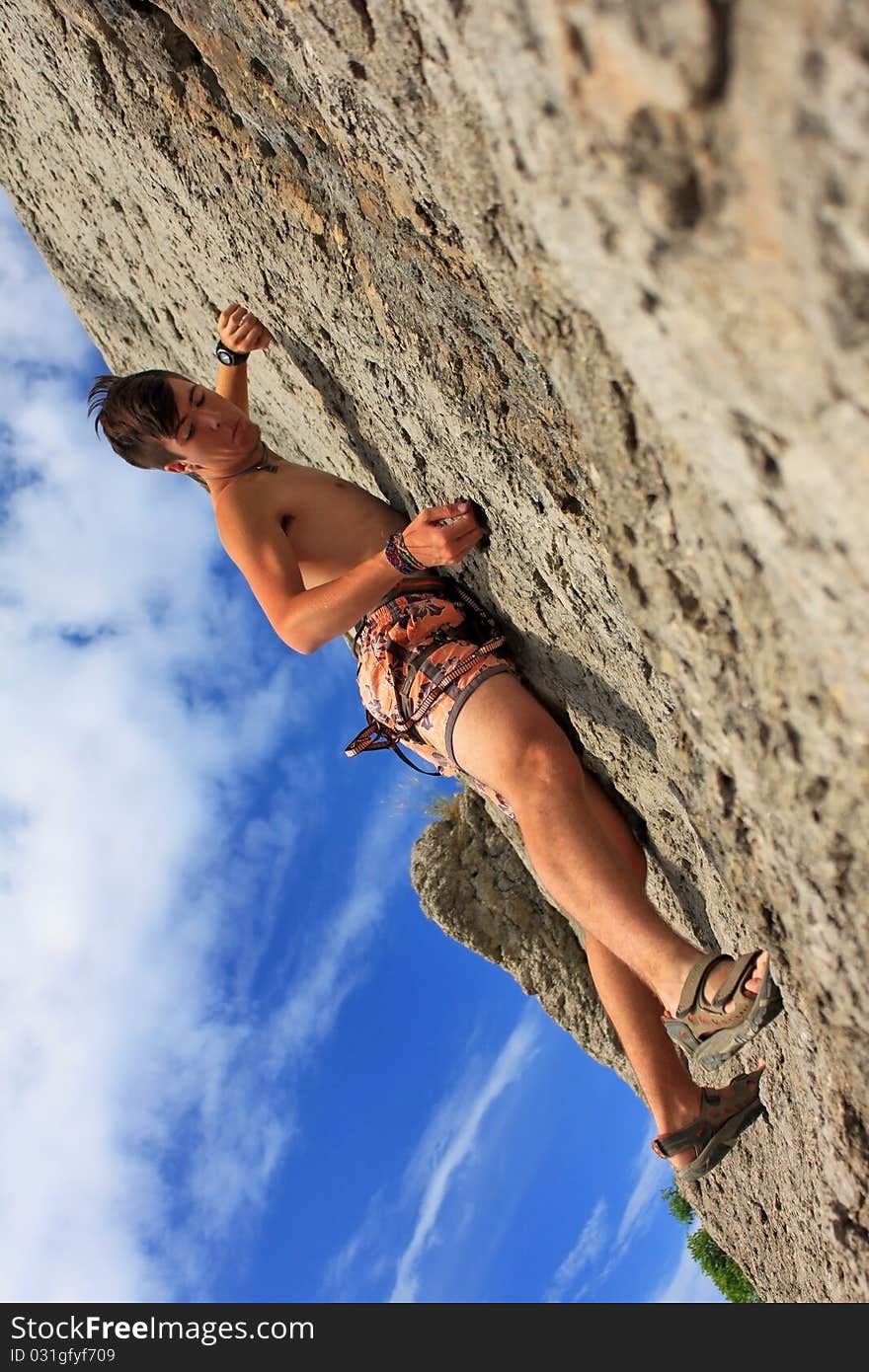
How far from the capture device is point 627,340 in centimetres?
127

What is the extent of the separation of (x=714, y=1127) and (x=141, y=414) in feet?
7.37

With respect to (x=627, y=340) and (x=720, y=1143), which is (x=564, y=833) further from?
(x=627, y=340)

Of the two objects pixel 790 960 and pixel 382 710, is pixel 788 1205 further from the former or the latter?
pixel 382 710

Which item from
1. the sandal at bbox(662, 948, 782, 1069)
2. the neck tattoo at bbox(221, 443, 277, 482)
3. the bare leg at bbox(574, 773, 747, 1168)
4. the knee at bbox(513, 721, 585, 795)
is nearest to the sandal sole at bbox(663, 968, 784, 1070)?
the sandal at bbox(662, 948, 782, 1069)

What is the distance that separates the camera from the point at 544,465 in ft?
7.39

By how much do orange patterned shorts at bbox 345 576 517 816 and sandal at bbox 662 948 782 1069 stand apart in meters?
0.64

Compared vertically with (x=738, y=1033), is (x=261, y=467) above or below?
below

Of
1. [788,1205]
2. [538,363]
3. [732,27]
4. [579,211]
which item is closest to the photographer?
[732,27]

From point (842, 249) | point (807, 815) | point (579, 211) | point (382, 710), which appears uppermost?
point (842, 249)

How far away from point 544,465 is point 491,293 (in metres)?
0.43

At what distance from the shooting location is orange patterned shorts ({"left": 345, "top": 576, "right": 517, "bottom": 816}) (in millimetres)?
2566

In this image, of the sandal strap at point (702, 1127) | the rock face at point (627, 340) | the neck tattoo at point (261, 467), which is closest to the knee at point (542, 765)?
the rock face at point (627, 340)

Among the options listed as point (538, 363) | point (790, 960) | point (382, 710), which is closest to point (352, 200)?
point (538, 363)

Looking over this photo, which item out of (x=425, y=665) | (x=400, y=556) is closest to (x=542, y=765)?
(x=425, y=665)
